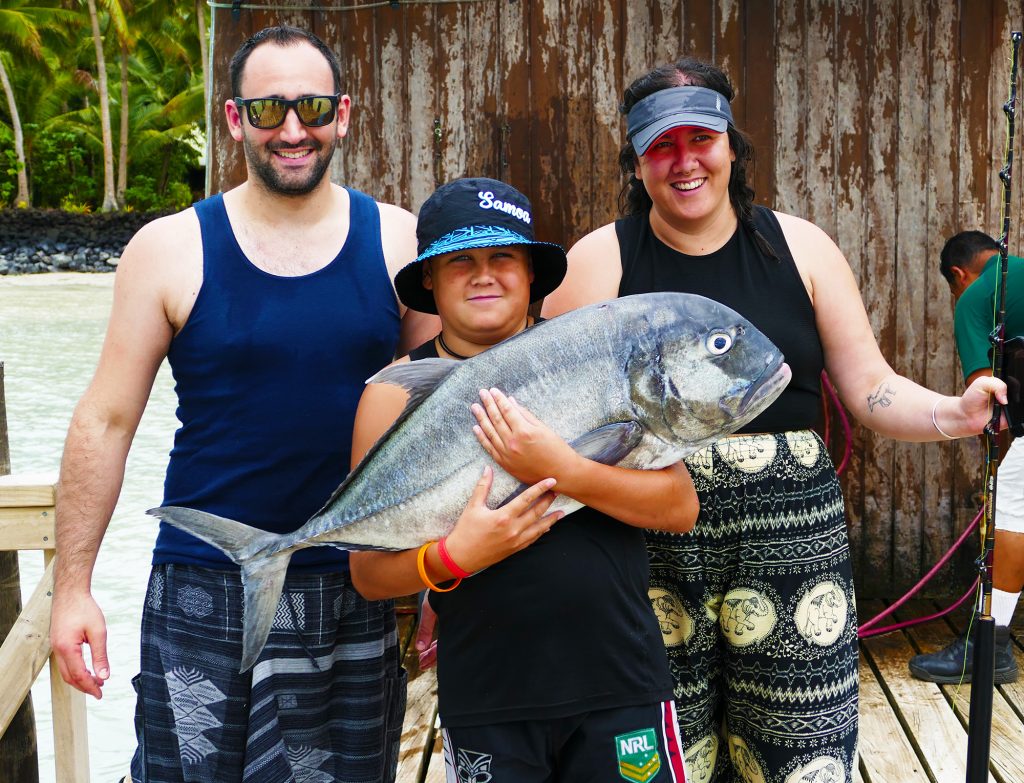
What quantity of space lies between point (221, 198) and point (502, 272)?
0.81 meters

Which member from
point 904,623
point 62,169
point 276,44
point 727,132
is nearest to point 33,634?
point 276,44

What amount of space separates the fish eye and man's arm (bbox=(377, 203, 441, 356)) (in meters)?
0.87

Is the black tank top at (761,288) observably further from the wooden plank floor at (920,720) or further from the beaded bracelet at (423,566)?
the wooden plank floor at (920,720)

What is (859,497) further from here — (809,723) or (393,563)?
(393,563)

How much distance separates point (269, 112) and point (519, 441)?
1.06 m

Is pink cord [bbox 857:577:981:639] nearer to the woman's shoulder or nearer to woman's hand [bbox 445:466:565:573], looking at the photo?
the woman's shoulder

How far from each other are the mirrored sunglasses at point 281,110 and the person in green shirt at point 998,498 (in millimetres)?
3235

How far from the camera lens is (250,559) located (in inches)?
88.2

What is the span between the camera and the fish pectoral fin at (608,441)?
2.03 meters

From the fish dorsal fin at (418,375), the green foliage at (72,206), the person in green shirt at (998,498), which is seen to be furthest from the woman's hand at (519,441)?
the green foliage at (72,206)

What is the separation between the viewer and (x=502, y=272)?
2312mm

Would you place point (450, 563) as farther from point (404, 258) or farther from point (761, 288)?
point (761, 288)

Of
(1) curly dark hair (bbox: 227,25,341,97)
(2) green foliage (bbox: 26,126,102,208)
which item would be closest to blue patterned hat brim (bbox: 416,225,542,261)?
(1) curly dark hair (bbox: 227,25,341,97)

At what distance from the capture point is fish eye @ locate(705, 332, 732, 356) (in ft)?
6.66
